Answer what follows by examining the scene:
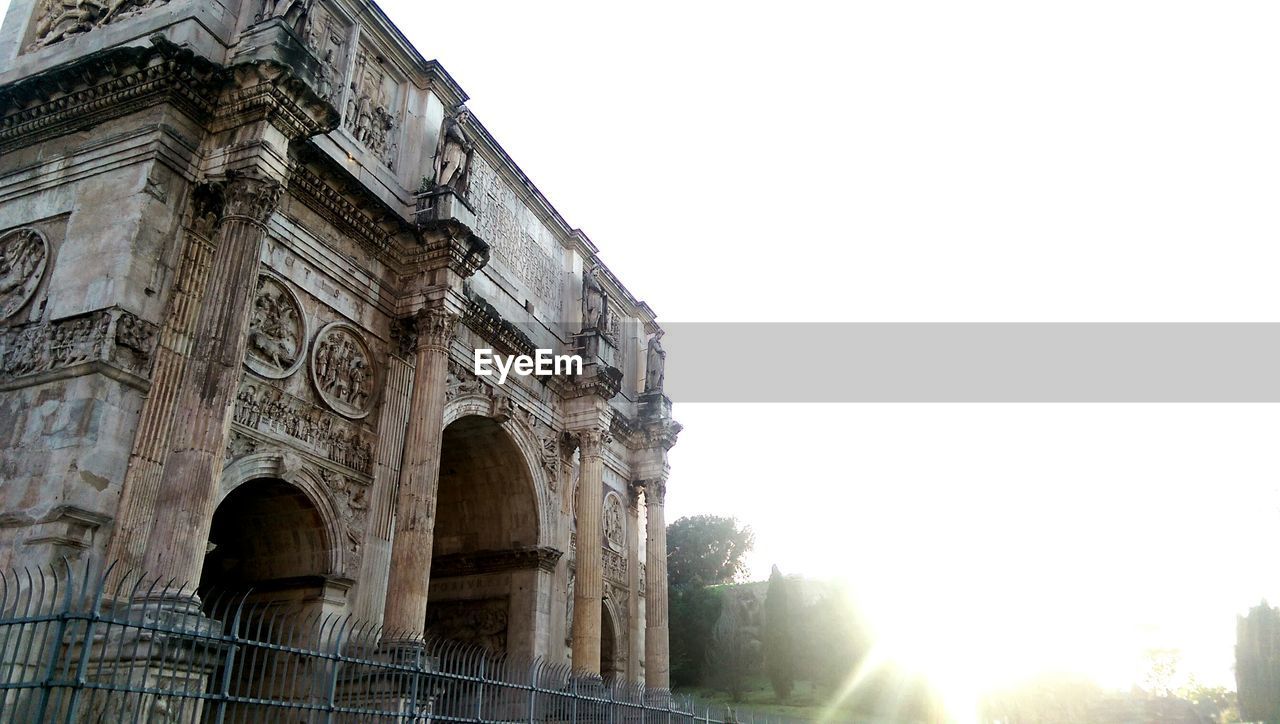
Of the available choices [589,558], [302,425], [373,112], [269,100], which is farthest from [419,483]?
[373,112]

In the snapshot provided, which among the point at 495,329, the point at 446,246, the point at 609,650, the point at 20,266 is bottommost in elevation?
the point at 609,650

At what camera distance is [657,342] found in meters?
23.9

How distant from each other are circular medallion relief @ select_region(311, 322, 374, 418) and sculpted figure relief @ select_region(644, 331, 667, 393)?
1067cm

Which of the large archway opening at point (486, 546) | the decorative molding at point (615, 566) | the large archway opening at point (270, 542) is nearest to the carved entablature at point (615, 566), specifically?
the decorative molding at point (615, 566)

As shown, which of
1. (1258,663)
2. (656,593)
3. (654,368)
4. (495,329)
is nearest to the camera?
(495,329)

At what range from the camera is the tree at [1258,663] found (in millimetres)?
40031

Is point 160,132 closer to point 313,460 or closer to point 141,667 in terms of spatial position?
point 313,460

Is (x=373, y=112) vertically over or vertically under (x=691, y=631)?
over

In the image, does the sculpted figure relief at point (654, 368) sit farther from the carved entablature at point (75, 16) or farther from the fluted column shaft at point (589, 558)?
the carved entablature at point (75, 16)

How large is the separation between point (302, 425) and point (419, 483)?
1878 millimetres

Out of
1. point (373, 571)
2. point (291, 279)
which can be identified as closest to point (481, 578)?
point (373, 571)

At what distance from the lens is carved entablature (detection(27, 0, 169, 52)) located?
12.4m

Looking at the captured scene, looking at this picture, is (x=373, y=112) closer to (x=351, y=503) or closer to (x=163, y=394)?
(x=351, y=503)

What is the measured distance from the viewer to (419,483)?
512 inches
